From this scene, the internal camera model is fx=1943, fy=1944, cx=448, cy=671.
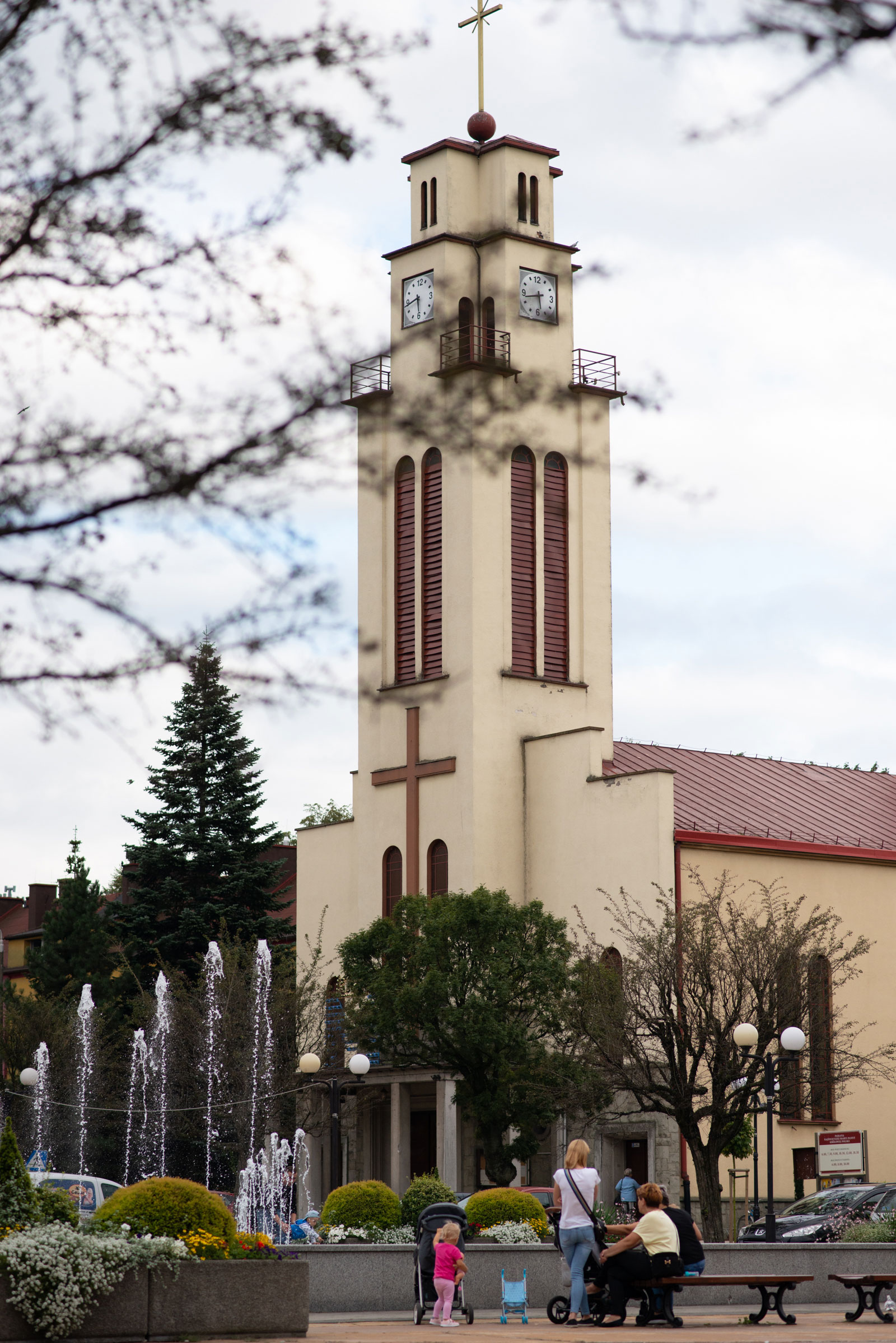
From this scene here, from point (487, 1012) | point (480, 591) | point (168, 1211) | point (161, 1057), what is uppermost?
point (480, 591)

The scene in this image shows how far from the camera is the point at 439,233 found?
5244 cm

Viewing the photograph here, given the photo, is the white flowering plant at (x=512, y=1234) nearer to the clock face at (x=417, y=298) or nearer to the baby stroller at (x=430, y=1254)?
the baby stroller at (x=430, y=1254)

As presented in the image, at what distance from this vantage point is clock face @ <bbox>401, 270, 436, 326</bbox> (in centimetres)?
5022

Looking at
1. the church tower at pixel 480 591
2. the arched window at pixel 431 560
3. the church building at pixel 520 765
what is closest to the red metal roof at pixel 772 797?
the church building at pixel 520 765

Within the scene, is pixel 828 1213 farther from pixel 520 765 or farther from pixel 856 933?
pixel 520 765

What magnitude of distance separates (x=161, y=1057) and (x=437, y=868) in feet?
28.5

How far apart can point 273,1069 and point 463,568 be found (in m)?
13.7

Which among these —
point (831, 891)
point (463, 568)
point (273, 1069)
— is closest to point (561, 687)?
point (463, 568)

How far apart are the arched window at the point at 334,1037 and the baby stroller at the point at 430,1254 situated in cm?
2629

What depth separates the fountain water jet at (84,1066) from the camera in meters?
53.4

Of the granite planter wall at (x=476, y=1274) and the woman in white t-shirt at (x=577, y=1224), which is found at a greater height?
the woman in white t-shirt at (x=577, y=1224)

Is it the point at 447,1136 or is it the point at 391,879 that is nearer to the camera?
the point at 447,1136

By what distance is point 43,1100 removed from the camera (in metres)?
53.8

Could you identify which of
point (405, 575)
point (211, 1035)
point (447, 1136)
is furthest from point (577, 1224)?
point (405, 575)
